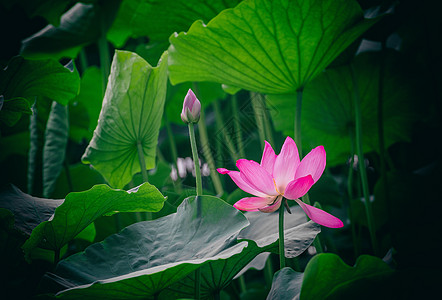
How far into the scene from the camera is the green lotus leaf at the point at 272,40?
0.60 metres

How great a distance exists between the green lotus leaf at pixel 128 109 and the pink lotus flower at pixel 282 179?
Result: 0.86 ft

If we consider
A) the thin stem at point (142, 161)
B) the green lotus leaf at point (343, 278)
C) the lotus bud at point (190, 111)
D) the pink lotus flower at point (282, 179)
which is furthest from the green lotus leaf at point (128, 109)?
the green lotus leaf at point (343, 278)

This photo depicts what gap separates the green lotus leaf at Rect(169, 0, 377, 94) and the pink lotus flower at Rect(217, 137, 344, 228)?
0.22 metres

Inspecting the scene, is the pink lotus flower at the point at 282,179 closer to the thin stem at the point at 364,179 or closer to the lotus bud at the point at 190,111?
the lotus bud at the point at 190,111

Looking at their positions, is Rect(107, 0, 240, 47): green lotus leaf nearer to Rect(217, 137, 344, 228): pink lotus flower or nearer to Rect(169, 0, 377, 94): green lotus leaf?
Rect(169, 0, 377, 94): green lotus leaf

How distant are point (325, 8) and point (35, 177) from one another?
73 centimetres

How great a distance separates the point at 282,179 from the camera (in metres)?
0.48

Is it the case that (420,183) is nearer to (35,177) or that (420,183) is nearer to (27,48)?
(35,177)

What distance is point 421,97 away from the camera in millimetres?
973

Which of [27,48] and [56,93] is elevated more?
[27,48]

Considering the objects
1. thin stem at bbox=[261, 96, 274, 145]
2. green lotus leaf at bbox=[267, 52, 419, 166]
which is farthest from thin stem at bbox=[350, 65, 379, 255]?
thin stem at bbox=[261, 96, 274, 145]

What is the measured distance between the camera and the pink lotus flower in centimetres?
44

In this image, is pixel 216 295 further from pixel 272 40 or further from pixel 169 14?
pixel 169 14

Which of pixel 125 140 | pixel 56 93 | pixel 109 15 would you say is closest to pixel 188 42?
pixel 125 140
